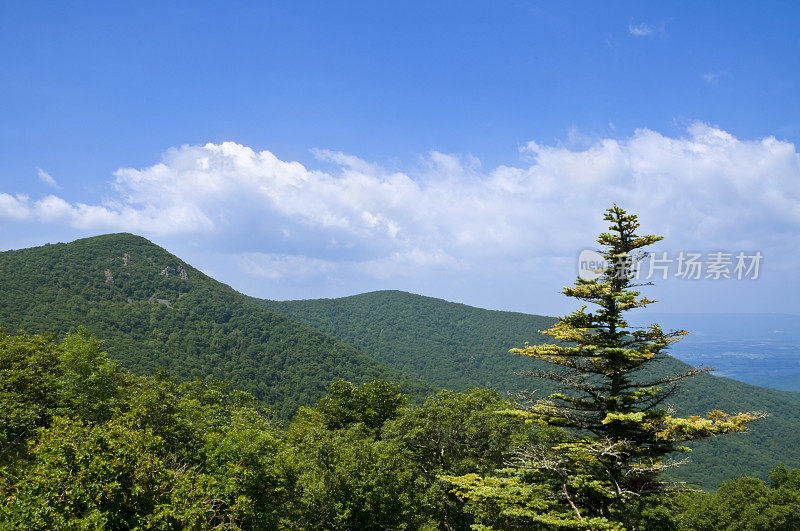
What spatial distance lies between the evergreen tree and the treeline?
72 cm

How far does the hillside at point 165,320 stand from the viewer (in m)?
115

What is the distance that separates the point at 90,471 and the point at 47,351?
21.2m

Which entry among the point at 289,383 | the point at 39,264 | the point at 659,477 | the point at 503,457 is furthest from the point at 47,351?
the point at 39,264

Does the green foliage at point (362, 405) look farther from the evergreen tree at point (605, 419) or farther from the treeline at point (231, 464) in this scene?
the evergreen tree at point (605, 419)

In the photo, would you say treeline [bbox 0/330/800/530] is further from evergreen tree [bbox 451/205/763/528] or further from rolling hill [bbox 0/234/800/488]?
rolling hill [bbox 0/234/800/488]

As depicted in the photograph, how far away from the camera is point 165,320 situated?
142 m

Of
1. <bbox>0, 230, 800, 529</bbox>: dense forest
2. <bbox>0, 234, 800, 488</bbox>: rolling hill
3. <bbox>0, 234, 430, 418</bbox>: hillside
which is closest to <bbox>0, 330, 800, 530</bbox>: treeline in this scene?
<bbox>0, 230, 800, 529</bbox>: dense forest

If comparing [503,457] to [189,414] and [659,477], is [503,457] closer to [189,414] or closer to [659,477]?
[659,477]

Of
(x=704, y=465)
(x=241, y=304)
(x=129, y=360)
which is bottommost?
(x=704, y=465)

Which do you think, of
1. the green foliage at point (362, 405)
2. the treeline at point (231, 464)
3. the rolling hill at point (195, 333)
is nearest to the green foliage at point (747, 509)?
the treeline at point (231, 464)

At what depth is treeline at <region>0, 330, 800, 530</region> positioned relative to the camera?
12141 millimetres

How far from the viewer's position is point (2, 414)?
1747cm

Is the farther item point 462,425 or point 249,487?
point 462,425

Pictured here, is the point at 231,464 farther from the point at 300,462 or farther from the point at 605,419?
the point at 605,419
